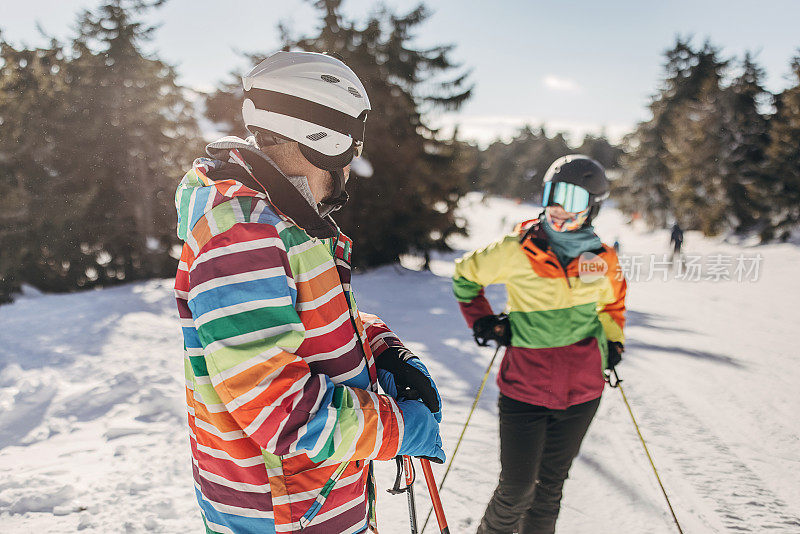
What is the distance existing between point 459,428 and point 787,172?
23.8m

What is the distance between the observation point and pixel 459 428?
14.7 ft

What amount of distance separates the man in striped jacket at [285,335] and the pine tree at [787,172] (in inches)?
977

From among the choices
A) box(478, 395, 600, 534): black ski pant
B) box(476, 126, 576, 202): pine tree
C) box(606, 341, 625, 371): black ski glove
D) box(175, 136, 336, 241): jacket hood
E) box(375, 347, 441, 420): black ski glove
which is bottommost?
box(478, 395, 600, 534): black ski pant

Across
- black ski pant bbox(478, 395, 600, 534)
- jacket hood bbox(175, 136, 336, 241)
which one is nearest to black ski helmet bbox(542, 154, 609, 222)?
black ski pant bbox(478, 395, 600, 534)

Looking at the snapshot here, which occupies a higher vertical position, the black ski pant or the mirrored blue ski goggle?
the mirrored blue ski goggle

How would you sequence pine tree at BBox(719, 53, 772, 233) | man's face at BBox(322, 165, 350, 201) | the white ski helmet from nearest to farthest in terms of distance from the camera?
the white ski helmet, man's face at BBox(322, 165, 350, 201), pine tree at BBox(719, 53, 772, 233)

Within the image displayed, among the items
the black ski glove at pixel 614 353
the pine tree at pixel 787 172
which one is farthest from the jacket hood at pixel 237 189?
the pine tree at pixel 787 172

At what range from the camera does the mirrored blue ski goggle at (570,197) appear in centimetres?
A: 273

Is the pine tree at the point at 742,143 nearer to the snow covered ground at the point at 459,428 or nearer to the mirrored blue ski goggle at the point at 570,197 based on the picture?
the snow covered ground at the point at 459,428

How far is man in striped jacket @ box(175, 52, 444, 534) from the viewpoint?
105 cm

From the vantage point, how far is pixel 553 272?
8.85 feet

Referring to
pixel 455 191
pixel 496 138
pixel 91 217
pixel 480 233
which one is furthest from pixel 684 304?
pixel 496 138

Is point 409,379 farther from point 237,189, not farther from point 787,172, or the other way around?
point 787,172

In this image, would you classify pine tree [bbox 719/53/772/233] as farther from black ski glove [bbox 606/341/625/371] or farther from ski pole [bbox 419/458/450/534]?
ski pole [bbox 419/458/450/534]
